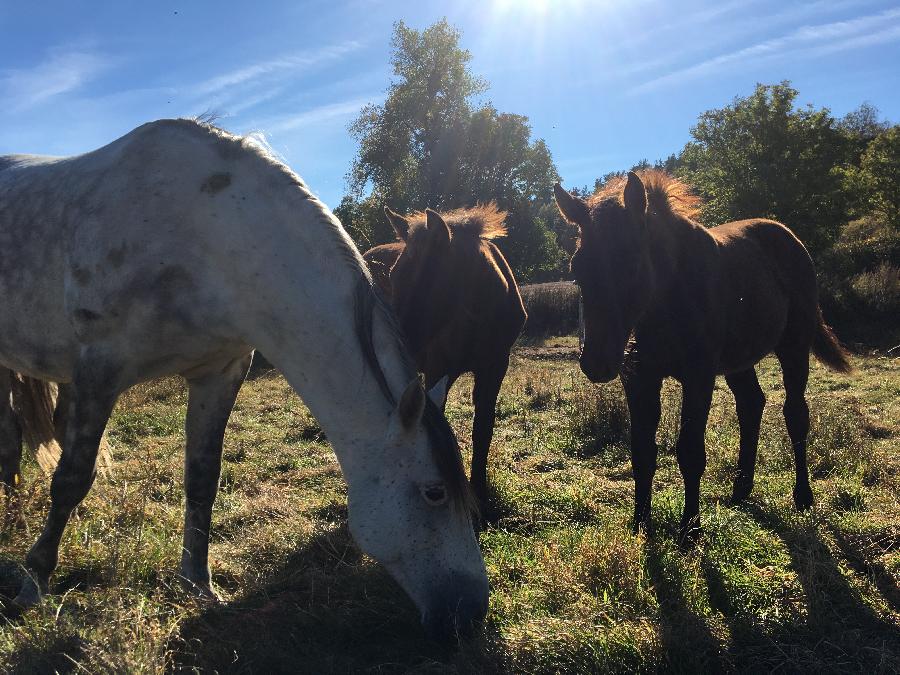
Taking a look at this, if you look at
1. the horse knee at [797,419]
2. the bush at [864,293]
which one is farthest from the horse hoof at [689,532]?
the bush at [864,293]

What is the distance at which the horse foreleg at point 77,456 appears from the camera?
2834 mm

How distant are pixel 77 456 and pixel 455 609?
1.96 metres

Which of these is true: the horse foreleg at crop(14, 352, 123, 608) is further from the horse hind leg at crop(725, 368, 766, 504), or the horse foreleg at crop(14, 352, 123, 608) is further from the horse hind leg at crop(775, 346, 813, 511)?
the horse hind leg at crop(775, 346, 813, 511)

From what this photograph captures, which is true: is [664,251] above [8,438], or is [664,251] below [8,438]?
above

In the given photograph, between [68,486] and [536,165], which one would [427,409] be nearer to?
[68,486]

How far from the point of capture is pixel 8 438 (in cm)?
420

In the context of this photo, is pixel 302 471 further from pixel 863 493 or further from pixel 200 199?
pixel 863 493

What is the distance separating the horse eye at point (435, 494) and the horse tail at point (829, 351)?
4.13 metres

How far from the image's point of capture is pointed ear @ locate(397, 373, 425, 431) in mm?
2309

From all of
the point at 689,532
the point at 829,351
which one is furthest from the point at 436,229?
the point at 829,351

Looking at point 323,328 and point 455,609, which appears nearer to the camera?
point 455,609

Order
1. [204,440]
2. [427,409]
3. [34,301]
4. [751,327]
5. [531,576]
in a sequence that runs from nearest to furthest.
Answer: [427,409] < [531,576] < [34,301] < [204,440] < [751,327]

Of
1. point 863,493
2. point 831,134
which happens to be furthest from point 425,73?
point 863,493

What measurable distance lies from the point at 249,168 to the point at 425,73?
29.8m
